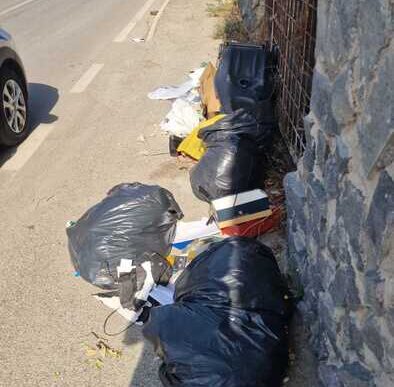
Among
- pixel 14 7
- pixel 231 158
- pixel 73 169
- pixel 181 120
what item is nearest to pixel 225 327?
pixel 231 158

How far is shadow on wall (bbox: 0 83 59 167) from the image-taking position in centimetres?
502

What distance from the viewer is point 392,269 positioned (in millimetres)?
1518

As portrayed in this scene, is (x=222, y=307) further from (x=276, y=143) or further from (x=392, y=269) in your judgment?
(x=276, y=143)

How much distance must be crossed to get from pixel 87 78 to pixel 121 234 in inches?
173

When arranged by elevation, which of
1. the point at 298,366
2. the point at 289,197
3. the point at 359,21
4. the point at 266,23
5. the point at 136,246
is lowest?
the point at 298,366

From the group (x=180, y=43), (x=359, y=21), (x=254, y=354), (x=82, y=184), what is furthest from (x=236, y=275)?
Answer: (x=180, y=43)

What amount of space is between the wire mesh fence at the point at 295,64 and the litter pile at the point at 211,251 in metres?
0.16

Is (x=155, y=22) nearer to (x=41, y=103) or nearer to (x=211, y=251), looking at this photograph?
(x=41, y=103)

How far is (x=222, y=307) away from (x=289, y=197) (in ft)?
2.88

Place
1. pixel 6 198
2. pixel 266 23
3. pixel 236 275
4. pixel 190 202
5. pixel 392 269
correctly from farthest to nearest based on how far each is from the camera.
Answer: pixel 266 23
pixel 6 198
pixel 190 202
pixel 236 275
pixel 392 269

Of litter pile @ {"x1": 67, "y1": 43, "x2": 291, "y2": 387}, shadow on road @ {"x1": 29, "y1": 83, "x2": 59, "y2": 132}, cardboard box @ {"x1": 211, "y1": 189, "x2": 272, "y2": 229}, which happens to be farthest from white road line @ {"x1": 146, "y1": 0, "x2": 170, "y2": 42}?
cardboard box @ {"x1": 211, "y1": 189, "x2": 272, "y2": 229}

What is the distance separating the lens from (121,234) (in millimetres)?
3168

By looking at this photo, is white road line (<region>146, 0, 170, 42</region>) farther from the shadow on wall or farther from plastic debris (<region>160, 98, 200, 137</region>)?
plastic debris (<region>160, 98, 200, 137</region>)

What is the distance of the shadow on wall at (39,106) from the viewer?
198 inches
